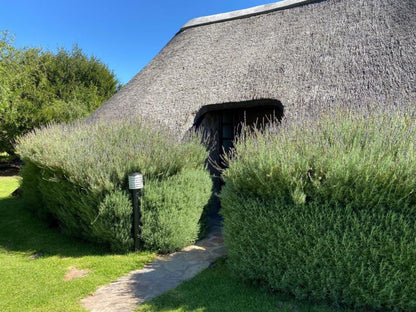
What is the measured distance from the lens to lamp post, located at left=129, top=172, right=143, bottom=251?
12.6 ft

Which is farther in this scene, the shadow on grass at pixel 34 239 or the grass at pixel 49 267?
the shadow on grass at pixel 34 239

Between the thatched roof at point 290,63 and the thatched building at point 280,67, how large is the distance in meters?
0.02

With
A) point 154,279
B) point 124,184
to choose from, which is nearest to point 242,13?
point 124,184

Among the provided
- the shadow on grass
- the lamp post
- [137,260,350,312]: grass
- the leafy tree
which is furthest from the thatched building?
the leafy tree

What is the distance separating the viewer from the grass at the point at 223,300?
2.58 meters

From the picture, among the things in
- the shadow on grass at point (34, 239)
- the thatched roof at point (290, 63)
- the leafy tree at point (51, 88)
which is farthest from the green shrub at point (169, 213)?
the leafy tree at point (51, 88)

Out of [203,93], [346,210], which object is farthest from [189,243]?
[203,93]

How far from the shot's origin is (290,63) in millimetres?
5773

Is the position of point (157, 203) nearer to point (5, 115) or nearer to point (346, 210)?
point (346, 210)

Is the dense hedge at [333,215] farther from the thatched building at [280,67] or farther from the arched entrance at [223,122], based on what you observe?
the arched entrance at [223,122]

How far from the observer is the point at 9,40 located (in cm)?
890

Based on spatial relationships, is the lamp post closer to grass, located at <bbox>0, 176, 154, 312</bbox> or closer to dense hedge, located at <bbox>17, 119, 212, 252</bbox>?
dense hedge, located at <bbox>17, 119, 212, 252</bbox>

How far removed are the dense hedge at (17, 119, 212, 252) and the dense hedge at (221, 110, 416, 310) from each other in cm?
132

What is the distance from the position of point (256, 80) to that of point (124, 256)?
14.3 ft
